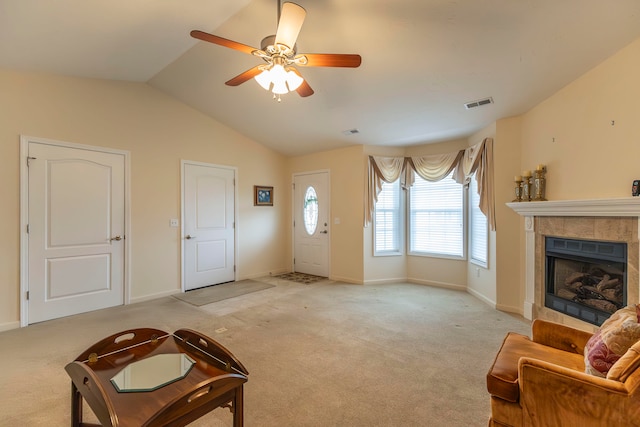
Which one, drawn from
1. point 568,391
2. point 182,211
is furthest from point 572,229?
point 182,211

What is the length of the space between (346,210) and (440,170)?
5.58ft

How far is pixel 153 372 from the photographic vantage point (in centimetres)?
149

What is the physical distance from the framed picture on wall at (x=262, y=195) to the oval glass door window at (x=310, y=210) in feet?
2.34

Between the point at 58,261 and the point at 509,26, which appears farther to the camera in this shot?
the point at 58,261

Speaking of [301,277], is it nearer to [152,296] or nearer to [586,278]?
[152,296]

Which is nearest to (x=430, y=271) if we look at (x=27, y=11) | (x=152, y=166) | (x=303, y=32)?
(x=303, y=32)

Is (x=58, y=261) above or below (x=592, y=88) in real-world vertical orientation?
below

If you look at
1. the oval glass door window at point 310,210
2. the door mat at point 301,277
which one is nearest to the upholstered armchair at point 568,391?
the door mat at point 301,277

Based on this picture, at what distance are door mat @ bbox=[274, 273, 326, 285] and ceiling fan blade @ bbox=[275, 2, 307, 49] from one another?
3962 millimetres

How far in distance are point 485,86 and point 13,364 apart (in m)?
5.12

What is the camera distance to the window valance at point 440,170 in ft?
13.0

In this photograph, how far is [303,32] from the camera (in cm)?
279

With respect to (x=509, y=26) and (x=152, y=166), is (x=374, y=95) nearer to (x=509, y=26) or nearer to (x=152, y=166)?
(x=509, y=26)

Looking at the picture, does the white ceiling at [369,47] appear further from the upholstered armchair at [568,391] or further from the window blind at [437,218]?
the upholstered armchair at [568,391]
